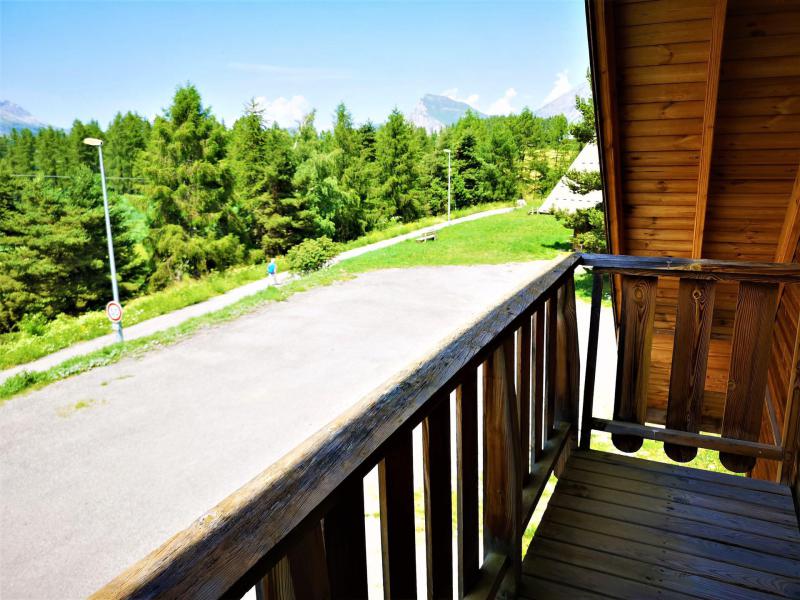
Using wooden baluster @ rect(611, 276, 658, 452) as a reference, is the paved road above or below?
below

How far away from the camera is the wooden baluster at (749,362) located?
6.67 ft

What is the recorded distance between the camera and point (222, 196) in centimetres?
2444

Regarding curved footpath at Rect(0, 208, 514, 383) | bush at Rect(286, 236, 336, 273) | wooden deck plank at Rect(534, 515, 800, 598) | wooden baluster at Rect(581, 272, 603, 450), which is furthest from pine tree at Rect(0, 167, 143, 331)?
wooden deck plank at Rect(534, 515, 800, 598)

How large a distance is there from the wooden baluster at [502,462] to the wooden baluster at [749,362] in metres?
1.10

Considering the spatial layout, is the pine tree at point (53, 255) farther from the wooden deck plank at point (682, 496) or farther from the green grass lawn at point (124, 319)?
the wooden deck plank at point (682, 496)

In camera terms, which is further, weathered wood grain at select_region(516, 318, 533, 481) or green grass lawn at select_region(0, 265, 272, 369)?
green grass lawn at select_region(0, 265, 272, 369)

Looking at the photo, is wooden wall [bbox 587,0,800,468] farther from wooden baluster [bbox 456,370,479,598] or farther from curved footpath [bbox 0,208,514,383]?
curved footpath [bbox 0,208,514,383]

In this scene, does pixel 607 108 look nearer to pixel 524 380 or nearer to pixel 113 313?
pixel 524 380

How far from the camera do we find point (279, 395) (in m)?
9.02

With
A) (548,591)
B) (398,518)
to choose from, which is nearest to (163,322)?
(548,591)

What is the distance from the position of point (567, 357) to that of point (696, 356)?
498 millimetres

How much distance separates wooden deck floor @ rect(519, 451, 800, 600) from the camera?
1594 mm

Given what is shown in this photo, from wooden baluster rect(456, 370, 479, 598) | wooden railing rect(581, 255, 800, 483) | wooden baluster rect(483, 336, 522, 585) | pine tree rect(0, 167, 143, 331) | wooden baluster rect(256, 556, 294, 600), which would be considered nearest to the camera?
wooden baluster rect(256, 556, 294, 600)

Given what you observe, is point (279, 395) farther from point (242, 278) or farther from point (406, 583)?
point (242, 278)
